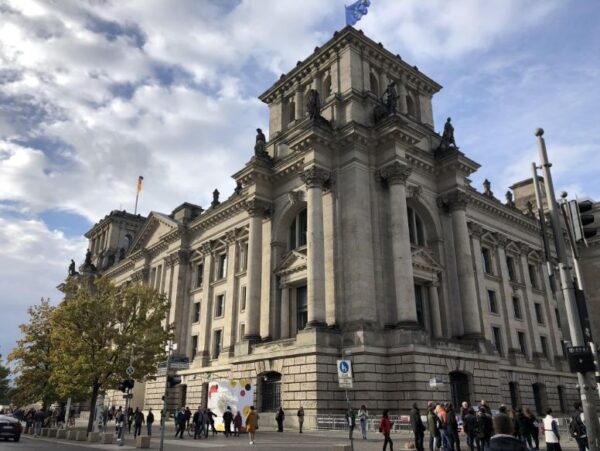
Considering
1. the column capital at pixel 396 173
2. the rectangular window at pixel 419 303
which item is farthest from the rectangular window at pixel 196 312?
the column capital at pixel 396 173

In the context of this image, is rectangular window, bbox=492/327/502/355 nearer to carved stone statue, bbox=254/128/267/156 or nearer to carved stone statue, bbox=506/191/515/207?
carved stone statue, bbox=506/191/515/207

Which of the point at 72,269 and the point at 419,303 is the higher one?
the point at 72,269

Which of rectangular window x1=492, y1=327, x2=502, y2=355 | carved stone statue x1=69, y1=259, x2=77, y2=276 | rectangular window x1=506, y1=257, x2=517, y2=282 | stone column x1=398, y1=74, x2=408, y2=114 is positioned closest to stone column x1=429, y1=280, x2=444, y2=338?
rectangular window x1=492, y1=327, x2=502, y2=355

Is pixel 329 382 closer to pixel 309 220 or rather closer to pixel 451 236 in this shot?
pixel 309 220

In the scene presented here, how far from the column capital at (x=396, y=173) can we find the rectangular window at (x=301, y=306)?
33.6 ft

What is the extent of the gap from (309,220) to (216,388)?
12.4m

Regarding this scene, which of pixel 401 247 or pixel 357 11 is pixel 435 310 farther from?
pixel 357 11

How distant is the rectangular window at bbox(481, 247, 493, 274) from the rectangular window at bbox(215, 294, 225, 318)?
24815 millimetres

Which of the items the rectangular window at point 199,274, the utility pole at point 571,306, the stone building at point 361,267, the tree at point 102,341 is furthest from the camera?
the rectangular window at point 199,274

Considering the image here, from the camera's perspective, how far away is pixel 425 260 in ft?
122

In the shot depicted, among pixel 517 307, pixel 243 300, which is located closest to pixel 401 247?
pixel 243 300

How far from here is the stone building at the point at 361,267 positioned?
31.3 meters

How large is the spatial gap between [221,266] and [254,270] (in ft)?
36.9

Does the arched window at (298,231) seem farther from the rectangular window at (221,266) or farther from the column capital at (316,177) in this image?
the rectangular window at (221,266)
